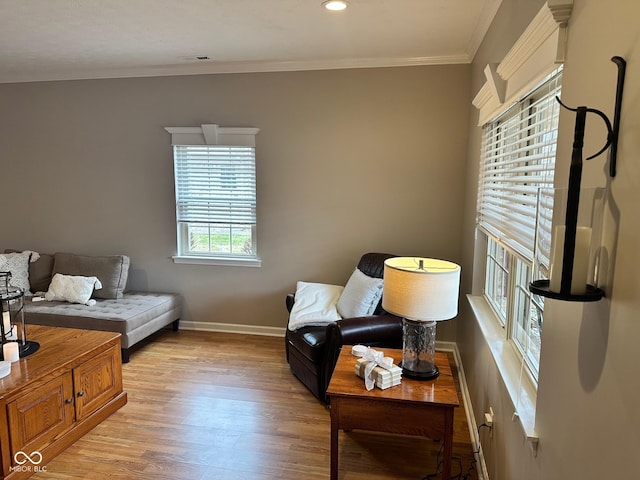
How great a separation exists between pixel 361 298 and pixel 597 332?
2379mm

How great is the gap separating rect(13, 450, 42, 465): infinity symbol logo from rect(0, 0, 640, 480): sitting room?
15mm

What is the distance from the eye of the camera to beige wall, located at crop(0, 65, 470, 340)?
3918 mm

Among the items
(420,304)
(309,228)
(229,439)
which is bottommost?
(229,439)

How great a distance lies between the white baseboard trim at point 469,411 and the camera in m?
2.30

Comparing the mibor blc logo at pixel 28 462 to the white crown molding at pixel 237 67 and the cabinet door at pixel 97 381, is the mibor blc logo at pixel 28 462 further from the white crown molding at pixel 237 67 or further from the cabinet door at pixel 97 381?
the white crown molding at pixel 237 67

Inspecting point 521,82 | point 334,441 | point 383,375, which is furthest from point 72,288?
point 521,82

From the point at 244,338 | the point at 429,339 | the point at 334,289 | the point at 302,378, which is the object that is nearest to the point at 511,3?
the point at 429,339

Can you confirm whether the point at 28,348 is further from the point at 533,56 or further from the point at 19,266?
the point at 533,56

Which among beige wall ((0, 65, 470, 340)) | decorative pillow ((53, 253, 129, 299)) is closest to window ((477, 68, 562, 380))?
beige wall ((0, 65, 470, 340))

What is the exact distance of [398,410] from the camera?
80.9 inches

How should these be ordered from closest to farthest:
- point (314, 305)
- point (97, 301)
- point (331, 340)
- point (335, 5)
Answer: point (335, 5), point (331, 340), point (314, 305), point (97, 301)

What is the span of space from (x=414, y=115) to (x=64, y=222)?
377 cm

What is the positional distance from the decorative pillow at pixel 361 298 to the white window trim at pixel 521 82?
Result: 31.6 inches

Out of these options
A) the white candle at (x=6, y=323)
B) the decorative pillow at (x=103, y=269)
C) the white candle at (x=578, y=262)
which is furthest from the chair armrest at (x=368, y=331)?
the decorative pillow at (x=103, y=269)
